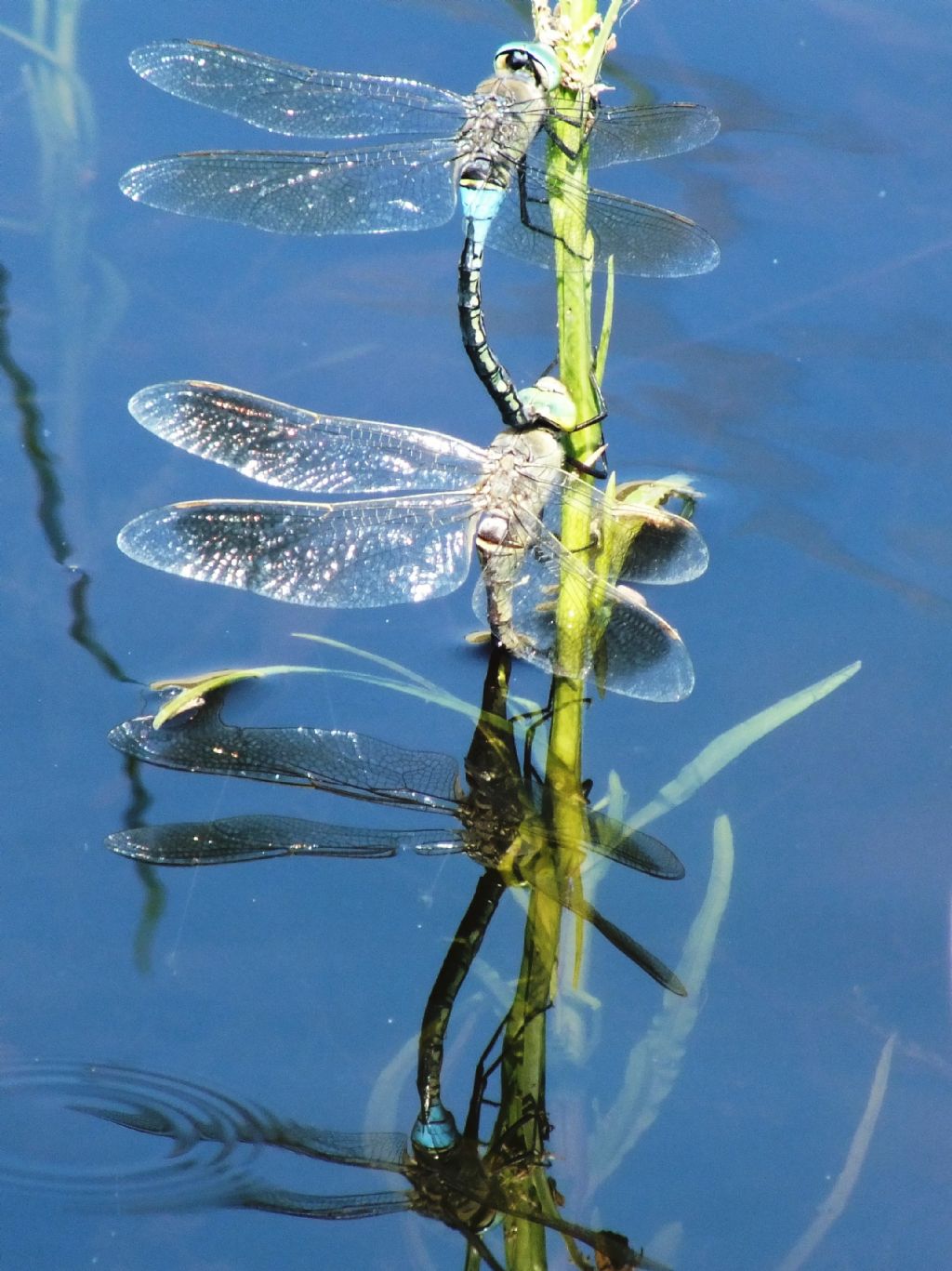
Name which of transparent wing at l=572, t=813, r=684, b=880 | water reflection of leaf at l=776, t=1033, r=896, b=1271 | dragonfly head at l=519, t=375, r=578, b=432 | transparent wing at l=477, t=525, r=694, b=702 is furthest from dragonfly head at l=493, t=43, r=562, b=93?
water reflection of leaf at l=776, t=1033, r=896, b=1271

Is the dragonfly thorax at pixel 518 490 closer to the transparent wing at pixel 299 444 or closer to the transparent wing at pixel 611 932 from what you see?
the transparent wing at pixel 299 444

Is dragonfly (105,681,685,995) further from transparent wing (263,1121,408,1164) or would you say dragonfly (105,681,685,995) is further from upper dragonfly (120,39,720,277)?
upper dragonfly (120,39,720,277)

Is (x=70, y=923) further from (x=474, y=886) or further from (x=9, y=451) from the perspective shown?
(x=9, y=451)

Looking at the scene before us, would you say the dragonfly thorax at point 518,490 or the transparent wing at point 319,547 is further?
the dragonfly thorax at point 518,490

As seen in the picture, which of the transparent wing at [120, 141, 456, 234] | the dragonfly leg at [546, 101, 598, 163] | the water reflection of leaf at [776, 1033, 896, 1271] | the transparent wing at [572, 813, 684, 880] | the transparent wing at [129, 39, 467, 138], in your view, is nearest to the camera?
the water reflection of leaf at [776, 1033, 896, 1271]

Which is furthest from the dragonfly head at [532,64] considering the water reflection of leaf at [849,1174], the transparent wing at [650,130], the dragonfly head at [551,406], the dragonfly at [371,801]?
the water reflection of leaf at [849,1174]

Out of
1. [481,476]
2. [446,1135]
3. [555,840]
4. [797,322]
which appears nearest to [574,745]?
[555,840]
